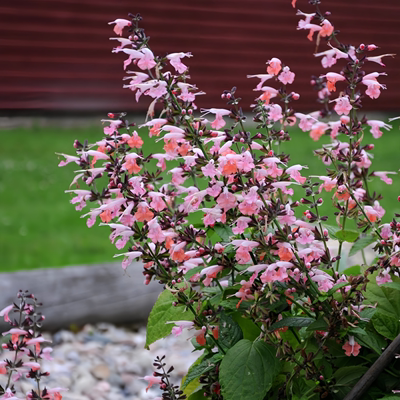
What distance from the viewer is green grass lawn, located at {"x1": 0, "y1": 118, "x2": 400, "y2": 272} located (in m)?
4.03

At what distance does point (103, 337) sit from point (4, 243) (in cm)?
157

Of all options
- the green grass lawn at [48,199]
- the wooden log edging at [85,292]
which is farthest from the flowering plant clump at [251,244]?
the green grass lawn at [48,199]

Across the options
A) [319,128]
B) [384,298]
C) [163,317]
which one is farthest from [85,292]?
[384,298]

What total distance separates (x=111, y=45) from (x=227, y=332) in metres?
7.54

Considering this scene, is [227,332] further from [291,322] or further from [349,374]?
[349,374]

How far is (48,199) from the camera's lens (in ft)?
17.4

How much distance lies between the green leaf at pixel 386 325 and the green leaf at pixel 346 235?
194 millimetres

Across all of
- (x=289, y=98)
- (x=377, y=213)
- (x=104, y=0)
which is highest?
(x=104, y=0)

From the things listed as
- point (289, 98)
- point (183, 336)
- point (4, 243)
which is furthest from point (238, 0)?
point (289, 98)

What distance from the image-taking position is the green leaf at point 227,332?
1.29 metres

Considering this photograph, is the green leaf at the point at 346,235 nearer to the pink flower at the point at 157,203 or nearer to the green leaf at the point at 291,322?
the green leaf at the point at 291,322

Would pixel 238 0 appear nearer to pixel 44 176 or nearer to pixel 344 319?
pixel 44 176

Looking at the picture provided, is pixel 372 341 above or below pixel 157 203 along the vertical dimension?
below

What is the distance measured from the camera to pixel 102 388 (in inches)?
98.4
